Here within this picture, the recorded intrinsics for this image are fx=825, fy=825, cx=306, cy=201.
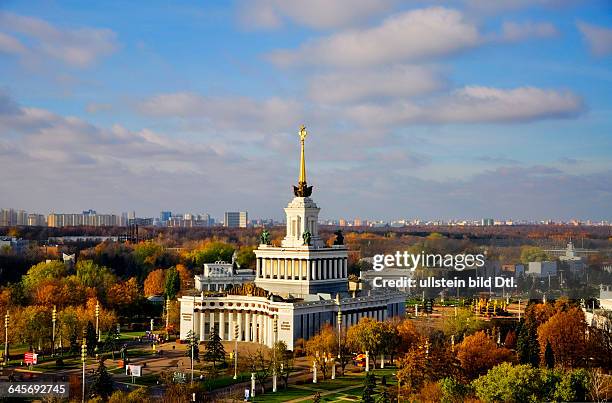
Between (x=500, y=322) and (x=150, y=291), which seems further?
(x=150, y=291)

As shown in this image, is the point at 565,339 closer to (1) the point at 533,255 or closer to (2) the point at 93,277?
(2) the point at 93,277

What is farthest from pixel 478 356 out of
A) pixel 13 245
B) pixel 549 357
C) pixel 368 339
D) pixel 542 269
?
pixel 13 245

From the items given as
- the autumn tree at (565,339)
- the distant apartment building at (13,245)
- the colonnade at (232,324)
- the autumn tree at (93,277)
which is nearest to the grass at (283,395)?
the autumn tree at (565,339)

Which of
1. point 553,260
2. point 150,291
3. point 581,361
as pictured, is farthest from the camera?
point 553,260

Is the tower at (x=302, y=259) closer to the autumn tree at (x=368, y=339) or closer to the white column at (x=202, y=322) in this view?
the white column at (x=202, y=322)

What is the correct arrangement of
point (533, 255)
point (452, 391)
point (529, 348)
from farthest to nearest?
point (533, 255) → point (529, 348) → point (452, 391)

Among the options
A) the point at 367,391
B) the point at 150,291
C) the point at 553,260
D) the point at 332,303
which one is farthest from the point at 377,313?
the point at 553,260

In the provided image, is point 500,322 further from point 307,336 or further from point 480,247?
point 480,247
